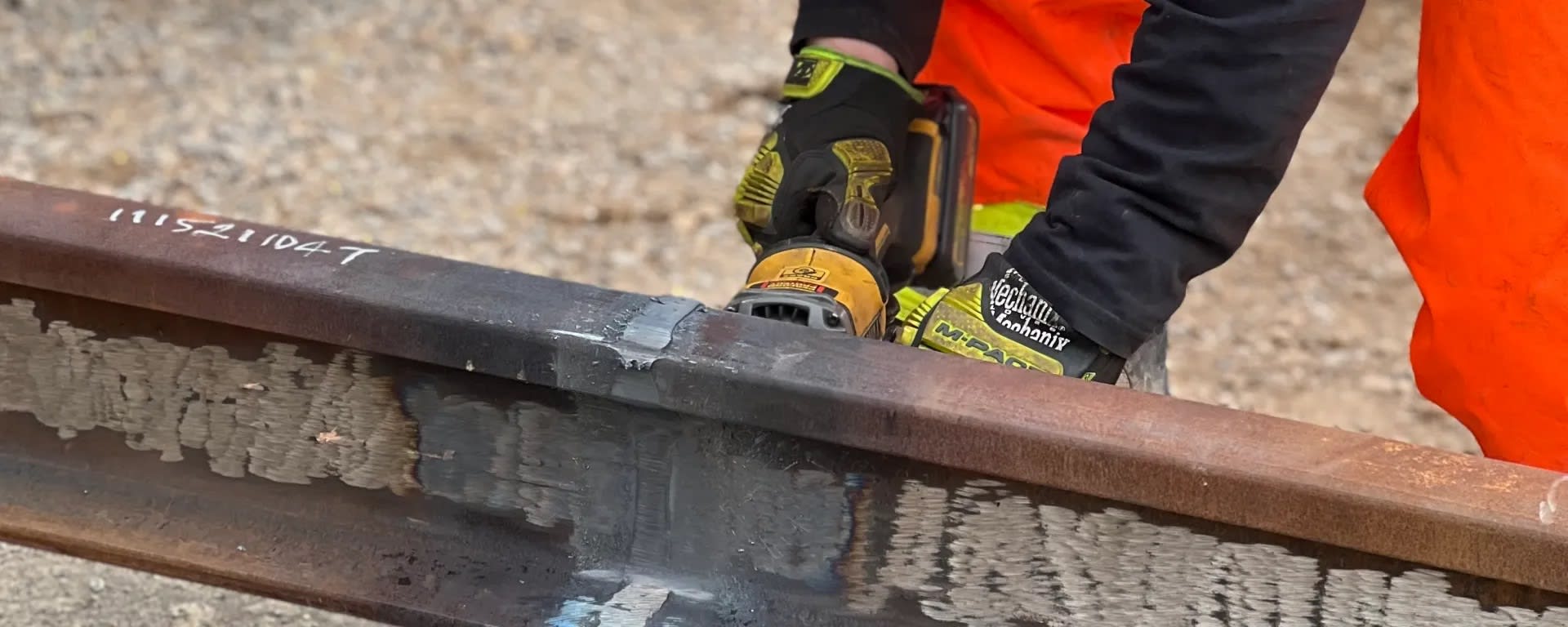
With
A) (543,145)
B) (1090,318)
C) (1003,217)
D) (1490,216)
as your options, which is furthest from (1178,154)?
(543,145)

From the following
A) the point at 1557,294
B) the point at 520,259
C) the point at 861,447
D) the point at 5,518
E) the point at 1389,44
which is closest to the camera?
the point at 861,447

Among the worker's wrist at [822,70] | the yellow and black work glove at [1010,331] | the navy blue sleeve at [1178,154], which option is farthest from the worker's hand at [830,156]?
the navy blue sleeve at [1178,154]

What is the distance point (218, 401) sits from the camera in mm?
1625

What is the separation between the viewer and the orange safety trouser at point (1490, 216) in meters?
1.50

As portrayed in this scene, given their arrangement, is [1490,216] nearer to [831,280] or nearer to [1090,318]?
[1090,318]

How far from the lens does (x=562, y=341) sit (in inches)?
55.9

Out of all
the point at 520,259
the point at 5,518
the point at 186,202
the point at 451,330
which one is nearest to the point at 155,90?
the point at 186,202

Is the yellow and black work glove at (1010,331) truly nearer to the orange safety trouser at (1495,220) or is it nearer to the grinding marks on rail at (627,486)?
the grinding marks on rail at (627,486)

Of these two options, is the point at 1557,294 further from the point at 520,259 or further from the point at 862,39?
the point at 520,259

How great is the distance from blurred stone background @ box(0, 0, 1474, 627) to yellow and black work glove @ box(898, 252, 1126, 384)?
1.94 metres

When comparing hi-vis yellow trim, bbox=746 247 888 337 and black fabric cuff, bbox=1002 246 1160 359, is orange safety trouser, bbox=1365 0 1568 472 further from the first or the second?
hi-vis yellow trim, bbox=746 247 888 337

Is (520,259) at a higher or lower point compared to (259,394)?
higher

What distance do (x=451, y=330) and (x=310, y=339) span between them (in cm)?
20

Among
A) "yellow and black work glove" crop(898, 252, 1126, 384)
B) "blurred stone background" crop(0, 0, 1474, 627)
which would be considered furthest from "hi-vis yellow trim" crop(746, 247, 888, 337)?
"blurred stone background" crop(0, 0, 1474, 627)
